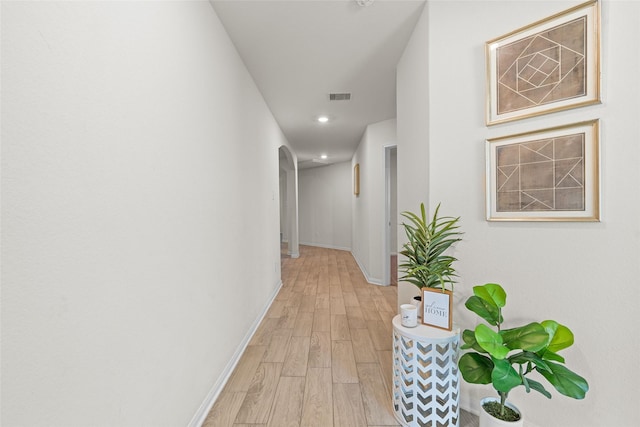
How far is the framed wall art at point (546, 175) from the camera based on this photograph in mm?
1154

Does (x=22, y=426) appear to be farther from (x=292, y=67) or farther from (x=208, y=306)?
(x=292, y=67)

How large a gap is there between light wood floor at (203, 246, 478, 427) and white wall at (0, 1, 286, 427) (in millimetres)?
264

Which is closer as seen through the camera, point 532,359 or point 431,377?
point 532,359

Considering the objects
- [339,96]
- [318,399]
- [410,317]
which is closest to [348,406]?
[318,399]

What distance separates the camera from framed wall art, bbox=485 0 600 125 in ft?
3.74

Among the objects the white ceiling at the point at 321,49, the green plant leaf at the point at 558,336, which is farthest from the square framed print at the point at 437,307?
the white ceiling at the point at 321,49

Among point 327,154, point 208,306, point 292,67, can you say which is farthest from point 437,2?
point 327,154

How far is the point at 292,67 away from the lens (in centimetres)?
236

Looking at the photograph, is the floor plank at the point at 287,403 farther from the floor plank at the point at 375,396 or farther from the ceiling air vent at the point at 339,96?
the ceiling air vent at the point at 339,96

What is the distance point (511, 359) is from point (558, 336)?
0.21m

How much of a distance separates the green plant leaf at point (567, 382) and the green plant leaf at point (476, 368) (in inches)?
7.9

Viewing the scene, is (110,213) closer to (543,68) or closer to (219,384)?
(219,384)

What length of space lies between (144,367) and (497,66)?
2.18 metres

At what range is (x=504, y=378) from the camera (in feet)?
3.34
